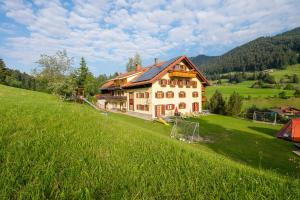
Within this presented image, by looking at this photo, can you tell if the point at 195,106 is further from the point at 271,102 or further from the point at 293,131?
the point at 271,102

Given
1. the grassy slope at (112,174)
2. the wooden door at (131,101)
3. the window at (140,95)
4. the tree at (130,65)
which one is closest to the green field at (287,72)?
the tree at (130,65)

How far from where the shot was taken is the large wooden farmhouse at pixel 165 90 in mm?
33156

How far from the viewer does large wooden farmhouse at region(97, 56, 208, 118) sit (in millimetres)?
33156

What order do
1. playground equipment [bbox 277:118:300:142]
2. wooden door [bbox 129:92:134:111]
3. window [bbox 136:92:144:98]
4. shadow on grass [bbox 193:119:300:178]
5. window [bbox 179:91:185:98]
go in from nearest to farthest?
shadow on grass [bbox 193:119:300:178], playground equipment [bbox 277:118:300:142], window [bbox 136:92:144:98], window [bbox 179:91:185:98], wooden door [bbox 129:92:134:111]

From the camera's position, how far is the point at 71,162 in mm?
3020

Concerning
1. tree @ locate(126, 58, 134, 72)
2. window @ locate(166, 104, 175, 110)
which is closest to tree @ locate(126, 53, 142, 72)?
tree @ locate(126, 58, 134, 72)

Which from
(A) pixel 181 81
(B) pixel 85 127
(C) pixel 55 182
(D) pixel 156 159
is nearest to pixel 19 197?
(C) pixel 55 182

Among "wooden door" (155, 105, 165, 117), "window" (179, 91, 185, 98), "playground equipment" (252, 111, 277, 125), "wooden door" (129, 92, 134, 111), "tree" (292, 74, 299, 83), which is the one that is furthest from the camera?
"tree" (292, 74, 299, 83)

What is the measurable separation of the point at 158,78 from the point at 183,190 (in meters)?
30.8

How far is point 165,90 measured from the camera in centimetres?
3450

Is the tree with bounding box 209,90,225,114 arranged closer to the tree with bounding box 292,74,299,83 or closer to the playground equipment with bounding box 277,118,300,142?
the playground equipment with bounding box 277,118,300,142

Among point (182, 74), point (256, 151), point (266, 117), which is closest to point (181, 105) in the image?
point (182, 74)

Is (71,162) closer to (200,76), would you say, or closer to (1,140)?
(1,140)

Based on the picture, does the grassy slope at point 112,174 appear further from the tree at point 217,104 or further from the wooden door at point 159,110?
the tree at point 217,104
